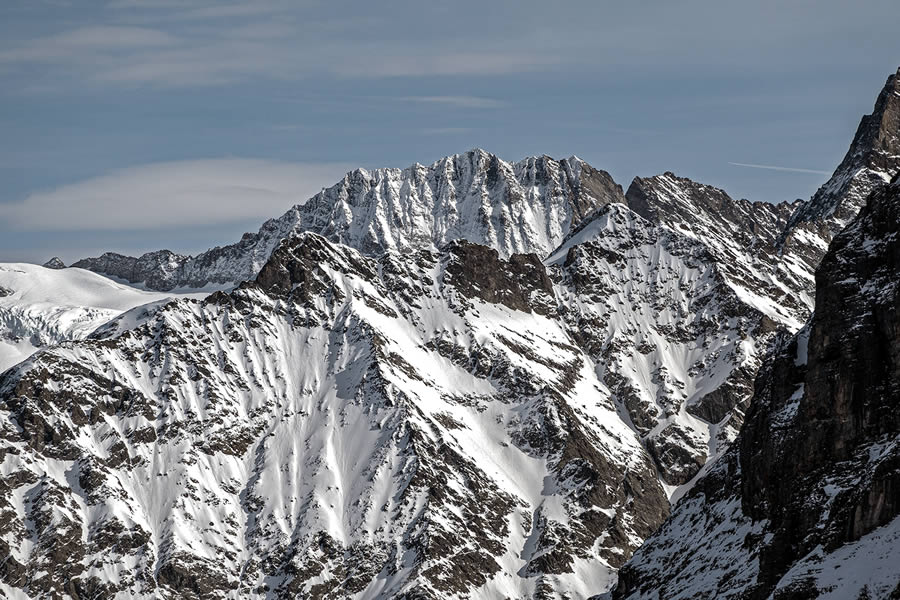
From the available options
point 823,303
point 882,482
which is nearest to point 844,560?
point 882,482

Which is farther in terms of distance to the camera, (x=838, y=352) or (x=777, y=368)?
(x=777, y=368)

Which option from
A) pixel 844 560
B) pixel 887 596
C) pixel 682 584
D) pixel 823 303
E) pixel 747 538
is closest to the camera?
pixel 887 596

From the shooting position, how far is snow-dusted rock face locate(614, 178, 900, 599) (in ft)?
449

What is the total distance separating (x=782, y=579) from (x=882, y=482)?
47.3 ft

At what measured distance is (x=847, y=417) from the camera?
157000mm

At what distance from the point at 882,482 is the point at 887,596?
15.6 metres

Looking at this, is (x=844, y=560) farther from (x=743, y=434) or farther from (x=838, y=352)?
(x=743, y=434)

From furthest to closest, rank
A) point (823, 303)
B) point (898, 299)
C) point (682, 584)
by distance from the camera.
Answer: point (682, 584), point (823, 303), point (898, 299)

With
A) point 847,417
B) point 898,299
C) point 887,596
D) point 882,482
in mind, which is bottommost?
point 887,596

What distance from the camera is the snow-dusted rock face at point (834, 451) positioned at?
13675 centimetres

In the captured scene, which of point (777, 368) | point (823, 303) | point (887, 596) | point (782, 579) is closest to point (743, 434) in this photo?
point (777, 368)

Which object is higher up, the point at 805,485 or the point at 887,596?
the point at 805,485

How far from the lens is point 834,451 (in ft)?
520

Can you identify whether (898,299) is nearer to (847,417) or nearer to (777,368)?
(847,417)
